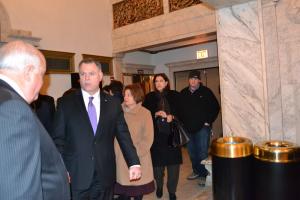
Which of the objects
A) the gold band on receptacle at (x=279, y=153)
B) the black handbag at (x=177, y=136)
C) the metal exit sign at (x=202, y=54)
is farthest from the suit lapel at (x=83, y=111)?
the metal exit sign at (x=202, y=54)

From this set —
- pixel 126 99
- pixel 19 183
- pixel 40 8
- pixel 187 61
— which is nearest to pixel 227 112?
pixel 126 99

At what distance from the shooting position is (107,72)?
8.41 m

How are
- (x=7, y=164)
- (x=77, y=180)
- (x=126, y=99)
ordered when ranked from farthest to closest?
(x=126, y=99) < (x=77, y=180) < (x=7, y=164)

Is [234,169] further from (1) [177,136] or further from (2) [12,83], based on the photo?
(2) [12,83]

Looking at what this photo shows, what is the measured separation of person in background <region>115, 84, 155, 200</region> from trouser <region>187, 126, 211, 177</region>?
1715mm

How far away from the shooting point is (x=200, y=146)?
481 cm

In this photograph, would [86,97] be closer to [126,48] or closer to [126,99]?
[126,99]

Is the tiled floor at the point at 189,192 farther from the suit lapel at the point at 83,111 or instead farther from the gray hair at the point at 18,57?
the gray hair at the point at 18,57

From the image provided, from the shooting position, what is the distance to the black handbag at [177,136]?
3680 millimetres

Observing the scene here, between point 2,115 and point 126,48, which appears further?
point 126,48

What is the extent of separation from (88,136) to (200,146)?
9.50ft

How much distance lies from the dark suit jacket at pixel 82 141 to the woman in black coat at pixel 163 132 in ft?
4.51

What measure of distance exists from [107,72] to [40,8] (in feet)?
8.28

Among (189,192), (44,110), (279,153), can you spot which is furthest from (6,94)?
(189,192)
